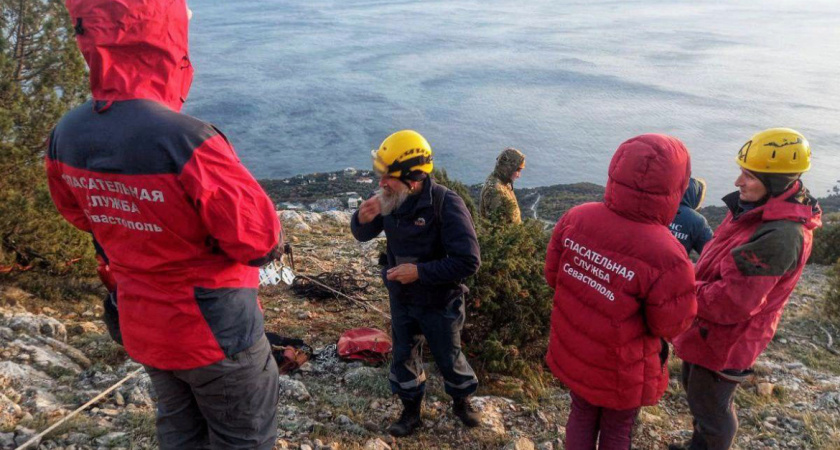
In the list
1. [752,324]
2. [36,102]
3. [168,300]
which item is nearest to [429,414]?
[752,324]

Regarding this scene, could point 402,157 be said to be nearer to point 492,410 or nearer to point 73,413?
point 492,410

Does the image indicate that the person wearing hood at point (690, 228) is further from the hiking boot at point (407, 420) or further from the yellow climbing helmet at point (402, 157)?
the hiking boot at point (407, 420)

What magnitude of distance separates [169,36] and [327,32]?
75756 millimetres

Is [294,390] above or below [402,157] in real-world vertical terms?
below

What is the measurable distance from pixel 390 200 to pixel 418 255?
0.38 metres

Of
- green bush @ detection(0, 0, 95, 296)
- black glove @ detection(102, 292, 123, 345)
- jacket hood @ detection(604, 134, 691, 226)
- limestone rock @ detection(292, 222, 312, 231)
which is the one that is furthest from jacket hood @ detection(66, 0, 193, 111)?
limestone rock @ detection(292, 222, 312, 231)

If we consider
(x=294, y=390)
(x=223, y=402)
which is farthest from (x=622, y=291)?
(x=294, y=390)

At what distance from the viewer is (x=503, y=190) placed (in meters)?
5.99

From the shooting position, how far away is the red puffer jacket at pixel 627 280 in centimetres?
251

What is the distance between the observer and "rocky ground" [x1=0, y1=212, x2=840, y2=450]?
354cm

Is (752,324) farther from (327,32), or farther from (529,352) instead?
(327,32)

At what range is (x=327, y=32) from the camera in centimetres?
7325

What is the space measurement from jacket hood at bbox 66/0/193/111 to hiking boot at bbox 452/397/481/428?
8.86 feet

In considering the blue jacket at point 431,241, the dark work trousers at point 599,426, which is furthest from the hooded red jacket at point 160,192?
the dark work trousers at point 599,426
